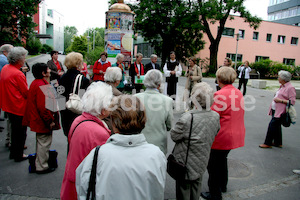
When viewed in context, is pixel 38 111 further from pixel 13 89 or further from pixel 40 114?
pixel 13 89

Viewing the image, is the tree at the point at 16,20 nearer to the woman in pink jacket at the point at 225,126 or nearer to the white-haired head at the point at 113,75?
the white-haired head at the point at 113,75

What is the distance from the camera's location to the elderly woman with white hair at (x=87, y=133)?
6.81 ft

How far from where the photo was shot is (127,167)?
1552 mm

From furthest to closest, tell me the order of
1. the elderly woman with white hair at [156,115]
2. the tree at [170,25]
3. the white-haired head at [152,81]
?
the tree at [170,25], the white-haired head at [152,81], the elderly woman with white hair at [156,115]

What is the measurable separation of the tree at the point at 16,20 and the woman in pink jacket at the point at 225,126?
15.8 metres

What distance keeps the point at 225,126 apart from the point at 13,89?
3638 mm

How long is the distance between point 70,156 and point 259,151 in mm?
4824

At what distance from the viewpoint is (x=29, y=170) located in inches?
159

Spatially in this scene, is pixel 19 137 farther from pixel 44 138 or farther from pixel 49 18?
pixel 49 18

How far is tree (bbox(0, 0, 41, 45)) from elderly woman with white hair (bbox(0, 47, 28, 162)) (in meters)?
13.0

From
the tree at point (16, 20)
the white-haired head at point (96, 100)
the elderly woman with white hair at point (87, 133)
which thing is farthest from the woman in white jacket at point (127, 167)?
the tree at point (16, 20)

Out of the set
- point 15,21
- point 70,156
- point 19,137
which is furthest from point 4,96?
point 15,21

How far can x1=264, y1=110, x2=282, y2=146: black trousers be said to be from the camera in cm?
555

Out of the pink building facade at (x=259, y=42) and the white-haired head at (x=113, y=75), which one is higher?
the pink building facade at (x=259, y=42)
